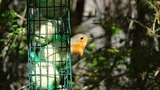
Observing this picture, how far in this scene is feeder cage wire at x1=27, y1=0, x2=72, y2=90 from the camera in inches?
152

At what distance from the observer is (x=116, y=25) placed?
5891 millimetres

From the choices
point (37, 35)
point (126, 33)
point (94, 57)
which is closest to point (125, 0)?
point (126, 33)

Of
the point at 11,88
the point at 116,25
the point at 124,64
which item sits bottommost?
the point at 11,88

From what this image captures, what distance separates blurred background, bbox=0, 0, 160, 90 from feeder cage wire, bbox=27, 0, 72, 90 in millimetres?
1083

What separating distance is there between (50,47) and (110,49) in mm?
2038

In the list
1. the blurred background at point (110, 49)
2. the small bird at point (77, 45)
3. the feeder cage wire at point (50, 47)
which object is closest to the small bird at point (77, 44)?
the small bird at point (77, 45)

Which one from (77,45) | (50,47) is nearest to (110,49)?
(77,45)

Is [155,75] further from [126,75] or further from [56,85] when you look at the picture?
[56,85]

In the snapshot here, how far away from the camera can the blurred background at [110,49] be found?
5.55 m

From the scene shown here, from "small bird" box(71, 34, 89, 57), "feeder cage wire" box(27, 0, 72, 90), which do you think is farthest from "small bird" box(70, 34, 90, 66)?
"feeder cage wire" box(27, 0, 72, 90)

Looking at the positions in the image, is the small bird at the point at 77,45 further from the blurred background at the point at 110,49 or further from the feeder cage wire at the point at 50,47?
the blurred background at the point at 110,49

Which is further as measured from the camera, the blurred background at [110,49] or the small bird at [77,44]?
the blurred background at [110,49]

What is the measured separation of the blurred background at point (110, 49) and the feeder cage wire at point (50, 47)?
3.55 ft

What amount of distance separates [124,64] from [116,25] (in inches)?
19.5
